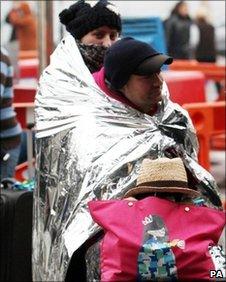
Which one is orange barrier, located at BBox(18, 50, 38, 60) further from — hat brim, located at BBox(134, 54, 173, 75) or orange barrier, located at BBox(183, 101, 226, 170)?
hat brim, located at BBox(134, 54, 173, 75)

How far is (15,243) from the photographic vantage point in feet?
16.9

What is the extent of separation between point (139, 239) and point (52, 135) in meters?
0.94

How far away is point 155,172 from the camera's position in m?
3.62

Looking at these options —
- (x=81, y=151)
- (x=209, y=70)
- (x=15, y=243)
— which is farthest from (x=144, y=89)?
(x=209, y=70)

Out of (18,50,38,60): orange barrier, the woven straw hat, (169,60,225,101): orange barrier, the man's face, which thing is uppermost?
the man's face

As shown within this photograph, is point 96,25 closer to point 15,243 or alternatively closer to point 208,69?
point 15,243

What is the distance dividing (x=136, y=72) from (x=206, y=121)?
4.74 m

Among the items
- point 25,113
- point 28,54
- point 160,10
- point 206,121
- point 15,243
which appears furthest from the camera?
point 160,10

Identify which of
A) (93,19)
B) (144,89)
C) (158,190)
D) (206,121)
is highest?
(93,19)

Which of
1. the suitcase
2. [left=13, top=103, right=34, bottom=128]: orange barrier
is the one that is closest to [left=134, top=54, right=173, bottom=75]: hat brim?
the suitcase

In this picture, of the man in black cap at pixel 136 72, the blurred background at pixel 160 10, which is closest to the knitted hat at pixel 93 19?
the man in black cap at pixel 136 72

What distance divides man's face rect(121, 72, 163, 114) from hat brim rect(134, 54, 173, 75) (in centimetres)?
3

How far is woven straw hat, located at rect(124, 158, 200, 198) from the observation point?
3594mm

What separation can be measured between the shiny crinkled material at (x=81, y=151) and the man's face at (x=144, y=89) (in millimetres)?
64
